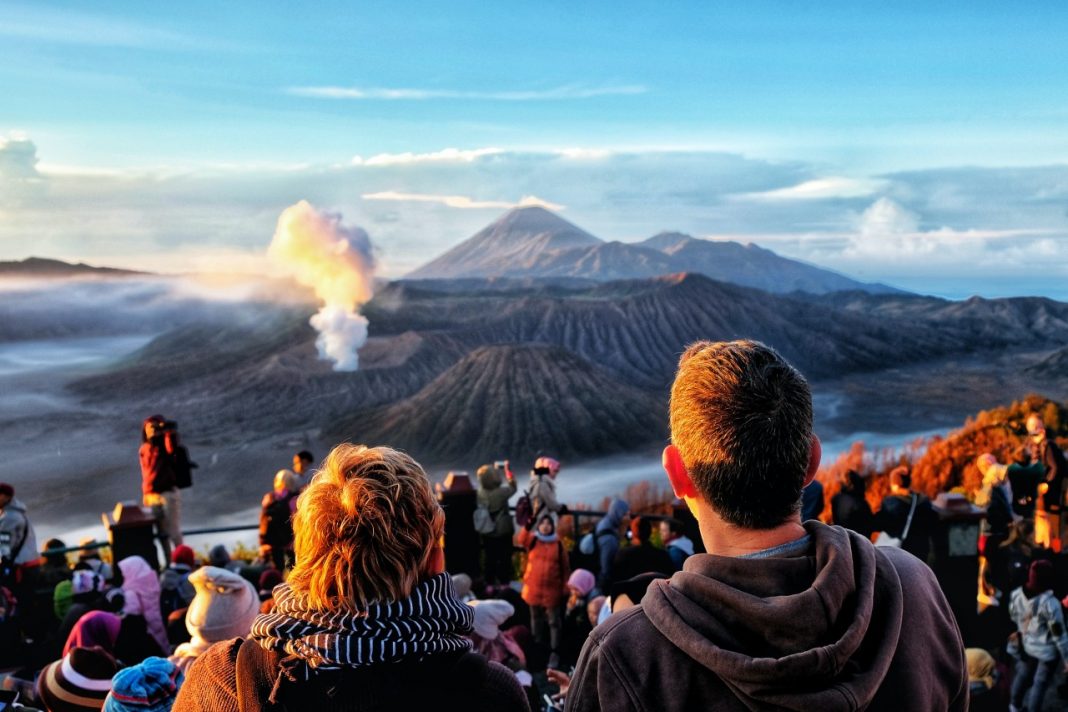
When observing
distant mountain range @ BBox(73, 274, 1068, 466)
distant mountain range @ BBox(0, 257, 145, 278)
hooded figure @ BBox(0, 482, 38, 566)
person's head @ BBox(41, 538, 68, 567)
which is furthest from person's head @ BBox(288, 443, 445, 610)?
distant mountain range @ BBox(0, 257, 145, 278)

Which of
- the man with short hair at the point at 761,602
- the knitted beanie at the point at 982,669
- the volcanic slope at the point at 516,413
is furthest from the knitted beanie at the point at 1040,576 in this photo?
the volcanic slope at the point at 516,413

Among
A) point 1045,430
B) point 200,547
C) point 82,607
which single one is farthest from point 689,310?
point 82,607

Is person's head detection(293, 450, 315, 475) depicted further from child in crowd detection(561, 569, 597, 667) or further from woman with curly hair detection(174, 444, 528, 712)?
woman with curly hair detection(174, 444, 528, 712)

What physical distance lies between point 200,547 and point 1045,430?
13284 millimetres

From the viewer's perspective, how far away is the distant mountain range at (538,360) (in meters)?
23.6

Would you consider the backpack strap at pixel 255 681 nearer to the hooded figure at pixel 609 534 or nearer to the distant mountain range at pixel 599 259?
the hooded figure at pixel 609 534

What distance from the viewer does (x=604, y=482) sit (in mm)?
19641

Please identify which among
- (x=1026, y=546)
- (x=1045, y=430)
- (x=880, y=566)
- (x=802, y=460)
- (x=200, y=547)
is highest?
(x=802, y=460)

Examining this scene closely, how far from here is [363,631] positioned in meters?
1.76

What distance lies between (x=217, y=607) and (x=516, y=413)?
1990 centimetres

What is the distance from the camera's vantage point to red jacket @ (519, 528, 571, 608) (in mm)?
6059

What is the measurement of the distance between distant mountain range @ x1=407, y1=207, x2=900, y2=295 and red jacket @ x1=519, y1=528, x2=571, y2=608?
3482 cm

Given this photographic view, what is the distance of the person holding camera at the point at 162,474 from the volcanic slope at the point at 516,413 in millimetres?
14185

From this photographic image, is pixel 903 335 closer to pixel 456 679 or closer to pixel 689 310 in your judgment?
pixel 689 310
